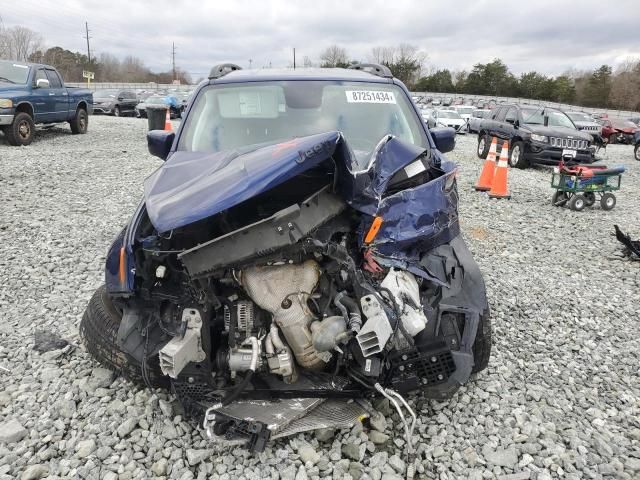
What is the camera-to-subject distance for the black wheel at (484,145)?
14.3 metres

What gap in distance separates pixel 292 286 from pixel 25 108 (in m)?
11.8

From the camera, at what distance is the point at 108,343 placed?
2793mm

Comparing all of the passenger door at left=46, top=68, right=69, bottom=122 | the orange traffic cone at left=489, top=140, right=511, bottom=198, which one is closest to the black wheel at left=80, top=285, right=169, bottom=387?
the orange traffic cone at left=489, top=140, right=511, bottom=198

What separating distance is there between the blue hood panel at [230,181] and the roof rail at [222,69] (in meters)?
2.04

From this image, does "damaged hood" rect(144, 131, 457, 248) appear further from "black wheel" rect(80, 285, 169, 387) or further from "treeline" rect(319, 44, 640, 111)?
"treeline" rect(319, 44, 640, 111)

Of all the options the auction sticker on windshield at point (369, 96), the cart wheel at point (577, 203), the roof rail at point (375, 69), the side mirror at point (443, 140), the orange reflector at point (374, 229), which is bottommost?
the cart wheel at point (577, 203)

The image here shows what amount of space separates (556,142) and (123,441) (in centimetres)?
1220

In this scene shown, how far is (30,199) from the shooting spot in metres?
7.19

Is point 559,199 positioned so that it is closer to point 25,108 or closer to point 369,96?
point 369,96

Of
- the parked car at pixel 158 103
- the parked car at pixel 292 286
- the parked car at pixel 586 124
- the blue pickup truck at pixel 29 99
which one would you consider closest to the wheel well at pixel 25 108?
the blue pickup truck at pixel 29 99

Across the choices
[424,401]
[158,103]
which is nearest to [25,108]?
[424,401]

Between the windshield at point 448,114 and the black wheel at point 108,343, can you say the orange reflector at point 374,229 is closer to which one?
the black wheel at point 108,343

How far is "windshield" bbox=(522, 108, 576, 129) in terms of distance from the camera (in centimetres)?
1308

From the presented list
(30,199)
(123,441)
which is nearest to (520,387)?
(123,441)
